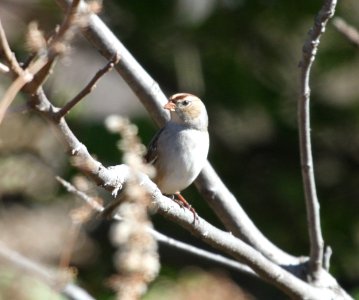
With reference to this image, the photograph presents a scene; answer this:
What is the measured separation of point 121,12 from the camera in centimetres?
663

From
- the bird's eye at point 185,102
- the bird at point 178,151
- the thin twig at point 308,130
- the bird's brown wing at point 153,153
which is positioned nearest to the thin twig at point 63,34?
the thin twig at point 308,130

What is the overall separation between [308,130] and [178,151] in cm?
85

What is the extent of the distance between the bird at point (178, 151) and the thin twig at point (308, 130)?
519 mm

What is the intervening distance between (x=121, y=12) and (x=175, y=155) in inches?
117

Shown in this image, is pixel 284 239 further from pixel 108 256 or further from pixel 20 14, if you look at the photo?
pixel 20 14

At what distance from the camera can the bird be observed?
3.70 meters

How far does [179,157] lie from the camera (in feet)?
12.6

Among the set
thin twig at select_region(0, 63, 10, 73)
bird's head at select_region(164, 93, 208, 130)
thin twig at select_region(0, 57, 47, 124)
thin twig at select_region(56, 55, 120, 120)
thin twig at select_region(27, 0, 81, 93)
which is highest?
thin twig at select_region(27, 0, 81, 93)

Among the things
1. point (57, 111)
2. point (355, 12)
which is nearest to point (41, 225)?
point (355, 12)

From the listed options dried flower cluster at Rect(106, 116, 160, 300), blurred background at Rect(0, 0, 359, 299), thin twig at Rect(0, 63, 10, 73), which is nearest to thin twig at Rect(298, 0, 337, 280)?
thin twig at Rect(0, 63, 10, 73)

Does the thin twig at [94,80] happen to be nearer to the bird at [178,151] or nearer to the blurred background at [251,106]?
the bird at [178,151]

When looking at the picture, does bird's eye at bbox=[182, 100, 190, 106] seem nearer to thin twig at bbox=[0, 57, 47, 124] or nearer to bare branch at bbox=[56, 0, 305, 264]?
bare branch at bbox=[56, 0, 305, 264]

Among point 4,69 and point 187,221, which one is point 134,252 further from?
point 187,221

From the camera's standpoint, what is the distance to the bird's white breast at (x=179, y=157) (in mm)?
3668
